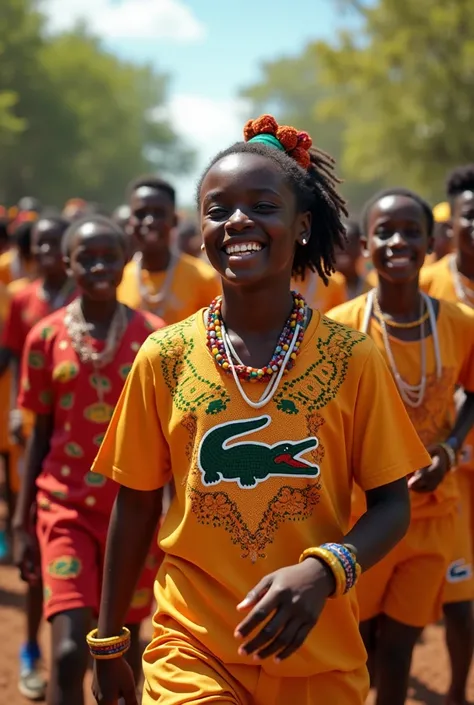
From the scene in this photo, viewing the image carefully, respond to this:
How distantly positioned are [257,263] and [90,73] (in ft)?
151

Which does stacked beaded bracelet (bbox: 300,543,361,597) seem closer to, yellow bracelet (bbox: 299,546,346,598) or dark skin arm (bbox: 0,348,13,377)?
yellow bracelet (bbox: 299,546,346,598)

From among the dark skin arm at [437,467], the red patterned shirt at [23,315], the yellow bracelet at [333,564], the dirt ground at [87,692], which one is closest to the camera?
the yellow bracelet at [333,564]

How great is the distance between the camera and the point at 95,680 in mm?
2723

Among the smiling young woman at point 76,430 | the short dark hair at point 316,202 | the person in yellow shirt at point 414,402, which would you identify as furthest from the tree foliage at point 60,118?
the short dark hair at point 316,202

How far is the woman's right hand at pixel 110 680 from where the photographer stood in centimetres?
270

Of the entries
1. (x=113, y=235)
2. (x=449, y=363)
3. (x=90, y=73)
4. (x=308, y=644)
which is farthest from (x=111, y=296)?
(x=90, y=73)

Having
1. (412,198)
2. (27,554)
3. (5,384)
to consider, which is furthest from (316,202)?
(5,384)

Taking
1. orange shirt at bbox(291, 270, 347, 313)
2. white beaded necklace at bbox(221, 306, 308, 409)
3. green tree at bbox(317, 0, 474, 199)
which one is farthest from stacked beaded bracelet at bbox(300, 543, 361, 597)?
→ green tree at bbox(317, 0, 474, 199)

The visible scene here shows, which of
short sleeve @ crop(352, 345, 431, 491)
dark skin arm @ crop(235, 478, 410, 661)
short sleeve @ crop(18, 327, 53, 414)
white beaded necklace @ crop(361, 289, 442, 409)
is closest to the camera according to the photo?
dark skin arm @ crop(235, 478, 410, 661)

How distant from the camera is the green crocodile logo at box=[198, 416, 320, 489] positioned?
2494 millimetres

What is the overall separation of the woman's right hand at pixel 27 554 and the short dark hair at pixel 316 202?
6.18 feet

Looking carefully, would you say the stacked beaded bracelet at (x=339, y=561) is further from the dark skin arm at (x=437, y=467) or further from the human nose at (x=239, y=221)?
the dark skin arm at (x=437, y=467)

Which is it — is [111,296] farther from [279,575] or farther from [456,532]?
[279,575]

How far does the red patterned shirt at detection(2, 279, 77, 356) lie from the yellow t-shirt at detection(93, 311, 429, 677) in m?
3.64
